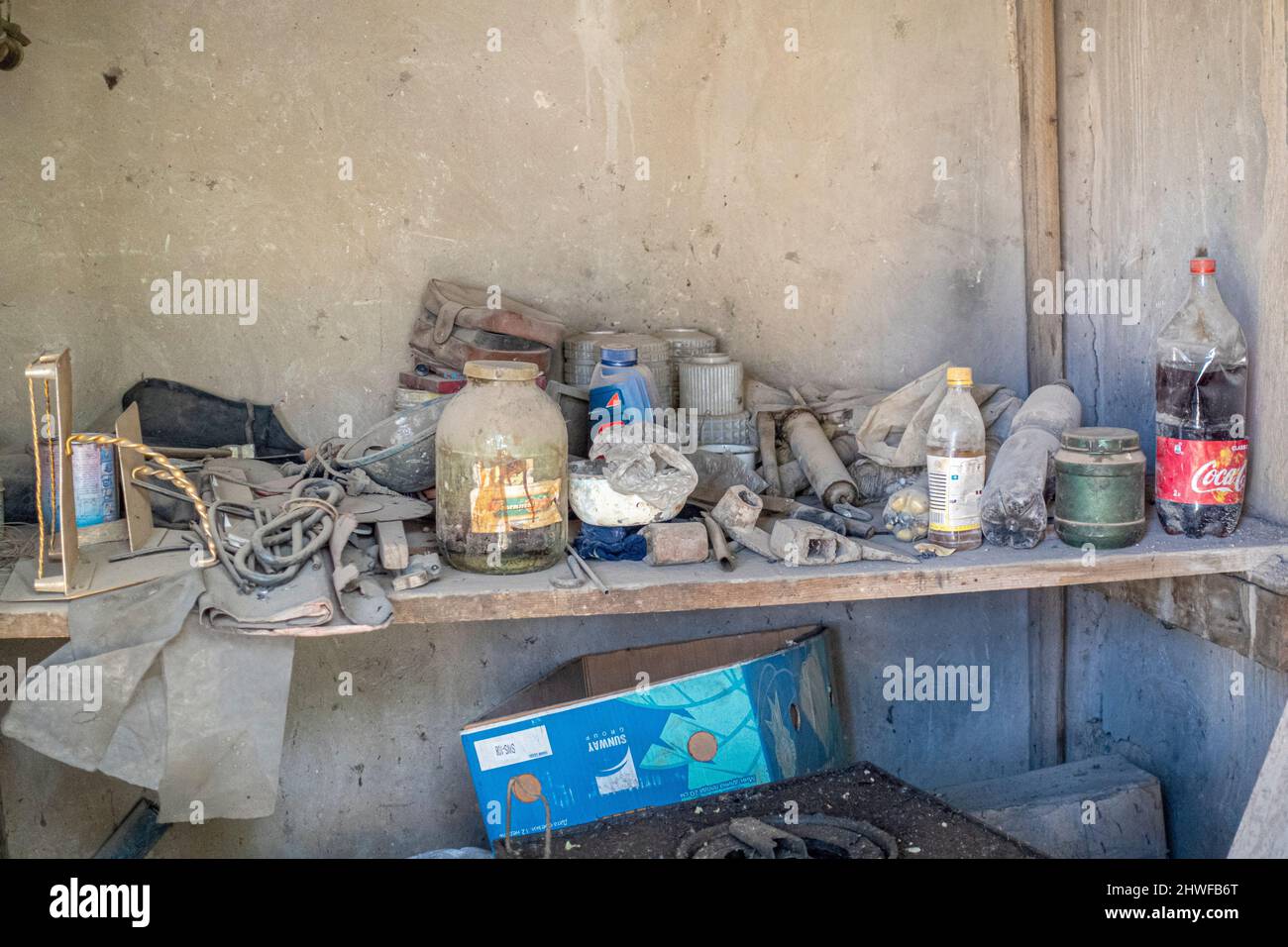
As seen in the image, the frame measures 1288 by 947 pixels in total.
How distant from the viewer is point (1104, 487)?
6.72ft

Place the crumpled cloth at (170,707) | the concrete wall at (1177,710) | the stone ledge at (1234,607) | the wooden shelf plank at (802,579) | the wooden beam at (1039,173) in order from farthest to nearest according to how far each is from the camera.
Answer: the wooden beam at (1039,173) < the concrete wall at (1177,710) < the stone ledge at (1234,607) < the wooden shelf plank at (802,579) < the crumpled cloth at (170,707)

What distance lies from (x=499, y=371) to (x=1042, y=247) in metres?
1.38

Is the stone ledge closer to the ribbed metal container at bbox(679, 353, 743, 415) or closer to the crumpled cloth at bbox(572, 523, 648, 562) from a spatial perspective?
the ribbed metal container at bbox(679, 353, 743, 415)

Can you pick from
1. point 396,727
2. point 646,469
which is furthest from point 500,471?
point 396,727

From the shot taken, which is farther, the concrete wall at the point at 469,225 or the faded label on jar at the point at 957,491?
the concrete wall at the point at 469,225

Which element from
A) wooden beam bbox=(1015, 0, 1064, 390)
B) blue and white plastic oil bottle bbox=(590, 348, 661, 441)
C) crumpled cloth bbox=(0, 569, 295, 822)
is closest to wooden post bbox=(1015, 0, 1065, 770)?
wooden beam bbox=(1015, 0, 1064, 390)

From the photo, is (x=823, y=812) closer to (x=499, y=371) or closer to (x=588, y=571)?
(x=588, y=571)

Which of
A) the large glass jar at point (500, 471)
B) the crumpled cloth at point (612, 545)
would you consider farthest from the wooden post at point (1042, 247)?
the large glass jar at point (500, 471)

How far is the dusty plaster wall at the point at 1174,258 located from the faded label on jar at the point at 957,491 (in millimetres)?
523

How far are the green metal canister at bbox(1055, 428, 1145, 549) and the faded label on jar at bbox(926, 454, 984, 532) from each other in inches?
6.1

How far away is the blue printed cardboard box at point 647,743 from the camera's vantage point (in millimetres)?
2297

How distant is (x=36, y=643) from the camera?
2.42 meters

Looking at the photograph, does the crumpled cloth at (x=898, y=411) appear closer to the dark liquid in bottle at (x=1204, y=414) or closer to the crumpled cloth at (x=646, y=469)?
the dark liquid in bottle at (x=1204, y=414)

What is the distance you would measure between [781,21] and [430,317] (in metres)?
0.96
